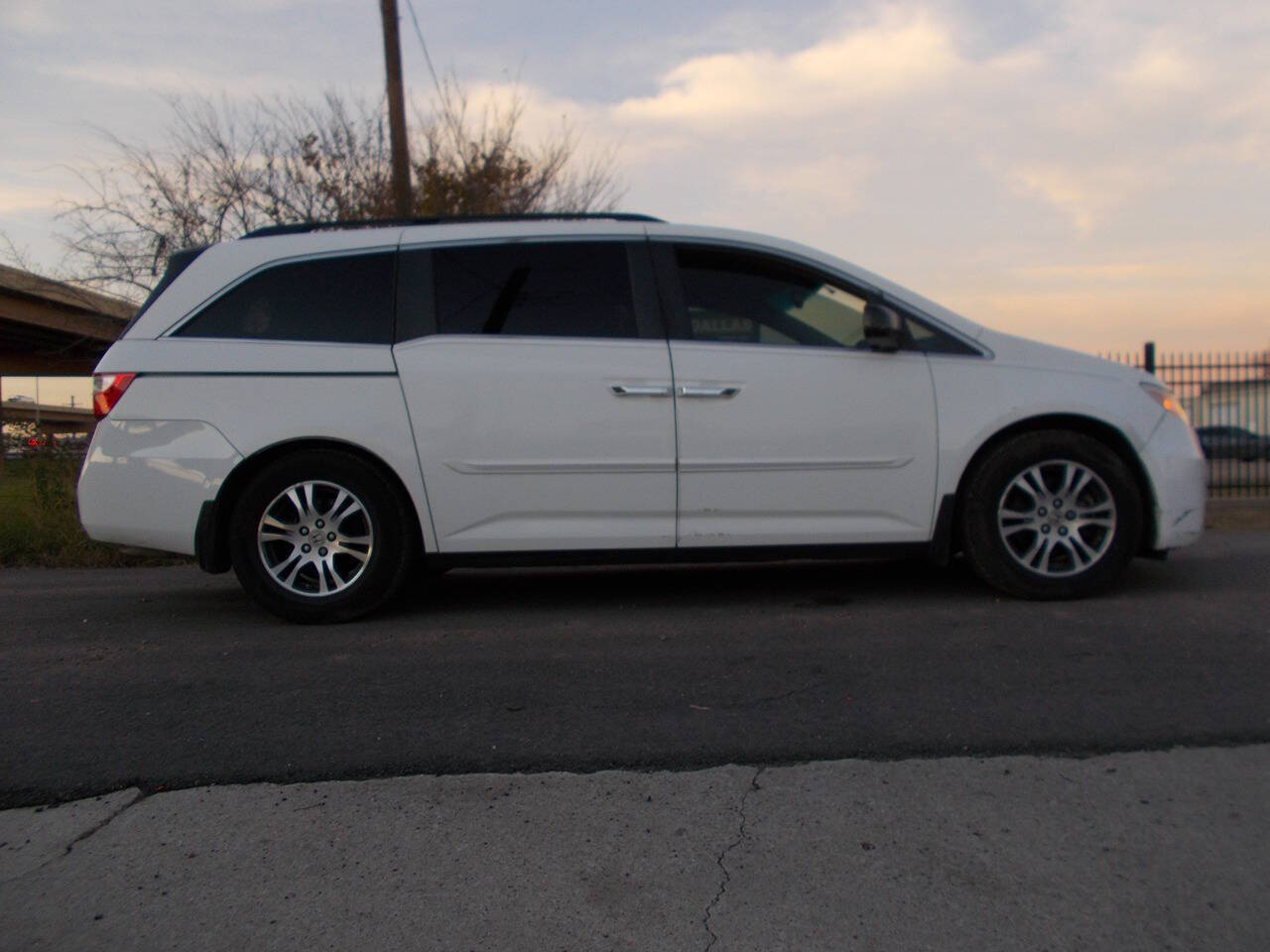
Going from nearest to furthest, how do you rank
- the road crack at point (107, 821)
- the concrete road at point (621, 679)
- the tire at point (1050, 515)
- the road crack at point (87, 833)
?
the road crack at point (87, 833) → the road crack at point (107, 821) → the concrete road at point (621, 679) → the tire at point (1050, 515)

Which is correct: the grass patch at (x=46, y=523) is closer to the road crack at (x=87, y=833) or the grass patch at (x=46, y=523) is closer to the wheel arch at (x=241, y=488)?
the wheel arch at (x=241, y=488)

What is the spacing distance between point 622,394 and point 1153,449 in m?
2.51

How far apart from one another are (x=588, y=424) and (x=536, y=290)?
2.34 feet

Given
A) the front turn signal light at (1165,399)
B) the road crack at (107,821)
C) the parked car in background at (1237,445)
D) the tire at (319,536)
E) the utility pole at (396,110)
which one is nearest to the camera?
the road crack at (107,821)

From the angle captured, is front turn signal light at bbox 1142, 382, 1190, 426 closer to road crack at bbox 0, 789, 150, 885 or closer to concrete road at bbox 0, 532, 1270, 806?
concrete road at bbox 0, 532, 1270, 806

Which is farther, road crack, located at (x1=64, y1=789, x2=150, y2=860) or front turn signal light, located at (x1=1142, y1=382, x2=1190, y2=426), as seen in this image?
front turn signal light, located at (x1=1142, y1=382, x2=1190, y2=426)

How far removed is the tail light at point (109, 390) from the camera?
16.1 ft

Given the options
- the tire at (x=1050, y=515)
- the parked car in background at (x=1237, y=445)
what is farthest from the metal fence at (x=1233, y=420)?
the tire at (x=1050, y=515)

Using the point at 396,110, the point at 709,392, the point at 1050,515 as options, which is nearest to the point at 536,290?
the point at 709,392

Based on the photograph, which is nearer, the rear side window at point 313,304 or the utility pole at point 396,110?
the rear side window at point 313,304

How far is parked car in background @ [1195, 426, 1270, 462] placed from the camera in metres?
13.4

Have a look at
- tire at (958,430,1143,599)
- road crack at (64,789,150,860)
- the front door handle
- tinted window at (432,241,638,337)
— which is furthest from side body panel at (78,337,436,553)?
tire at (958,430,1143,599)

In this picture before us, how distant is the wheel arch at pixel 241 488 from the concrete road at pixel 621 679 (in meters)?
0.38

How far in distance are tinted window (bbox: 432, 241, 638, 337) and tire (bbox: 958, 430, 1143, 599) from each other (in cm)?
183
